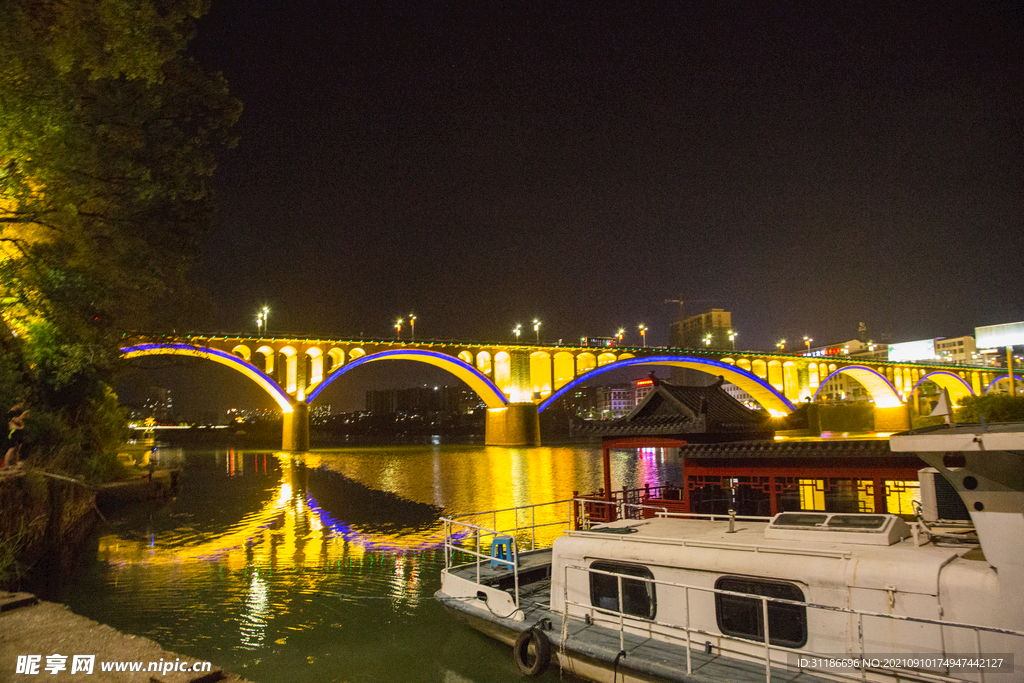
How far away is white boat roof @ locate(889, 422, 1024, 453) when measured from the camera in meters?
5.89

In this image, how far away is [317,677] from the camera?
10.0 m

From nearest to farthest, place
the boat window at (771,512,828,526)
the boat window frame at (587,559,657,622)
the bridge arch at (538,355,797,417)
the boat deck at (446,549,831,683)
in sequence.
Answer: the boat deck at (446,549,831,683) → the boat window at (771,512,828,526) → the boat window frame at (587,559,657,622) → the bridge arch at (538,355,797,417)

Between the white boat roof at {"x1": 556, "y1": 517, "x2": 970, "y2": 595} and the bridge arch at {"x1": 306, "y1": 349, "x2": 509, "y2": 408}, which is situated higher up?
the bridge arch at {"x1": 306, "y1": 349, "x2": 509, "y2": 408}

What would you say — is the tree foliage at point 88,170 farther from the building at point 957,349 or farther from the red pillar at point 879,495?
the building at point 957,349

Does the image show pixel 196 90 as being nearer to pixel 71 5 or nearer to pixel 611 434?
pixel 71 5

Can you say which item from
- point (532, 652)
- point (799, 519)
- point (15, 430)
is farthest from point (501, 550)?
point (15, 430)

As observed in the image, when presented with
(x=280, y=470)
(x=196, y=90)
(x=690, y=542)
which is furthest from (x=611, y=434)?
(x=280, y=470)

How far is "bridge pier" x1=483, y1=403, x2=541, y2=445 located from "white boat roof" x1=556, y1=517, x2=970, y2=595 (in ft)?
218

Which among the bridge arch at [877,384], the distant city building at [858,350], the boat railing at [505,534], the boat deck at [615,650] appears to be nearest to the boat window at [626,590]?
the boat deck at [615,650]

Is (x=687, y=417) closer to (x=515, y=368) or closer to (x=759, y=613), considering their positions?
(x=759, y=613)

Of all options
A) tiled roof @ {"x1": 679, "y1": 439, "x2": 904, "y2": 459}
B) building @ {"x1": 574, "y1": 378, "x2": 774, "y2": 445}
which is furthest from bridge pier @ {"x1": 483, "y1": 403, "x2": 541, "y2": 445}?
tiled roof @ {"x1": 679, "y1": 439, "x2": 904, "y2": 459}

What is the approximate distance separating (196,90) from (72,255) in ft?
18.9

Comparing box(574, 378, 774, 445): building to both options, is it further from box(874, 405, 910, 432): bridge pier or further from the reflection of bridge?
box(874, 405, 910, 432): bridge pier

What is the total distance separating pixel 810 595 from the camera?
23.4 feet
